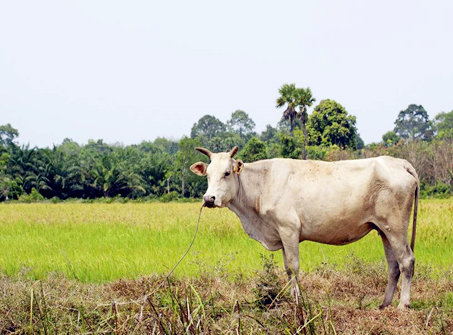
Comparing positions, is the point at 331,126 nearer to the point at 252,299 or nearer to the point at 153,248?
the point at 153,248

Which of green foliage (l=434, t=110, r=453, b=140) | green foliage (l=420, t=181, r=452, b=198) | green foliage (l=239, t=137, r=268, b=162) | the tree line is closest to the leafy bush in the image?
the tree line

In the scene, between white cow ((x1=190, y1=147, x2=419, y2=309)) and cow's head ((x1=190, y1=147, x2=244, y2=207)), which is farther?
white cow ((x1=190, y1=147, x2=419, y2=309))

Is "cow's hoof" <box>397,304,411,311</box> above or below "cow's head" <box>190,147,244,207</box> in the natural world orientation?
below

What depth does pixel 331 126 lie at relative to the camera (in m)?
45.4

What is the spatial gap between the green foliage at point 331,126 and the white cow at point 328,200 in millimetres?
40316

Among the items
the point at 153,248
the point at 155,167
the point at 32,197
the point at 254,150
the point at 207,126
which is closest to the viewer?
the point at 153,248

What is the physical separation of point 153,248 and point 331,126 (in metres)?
37.4

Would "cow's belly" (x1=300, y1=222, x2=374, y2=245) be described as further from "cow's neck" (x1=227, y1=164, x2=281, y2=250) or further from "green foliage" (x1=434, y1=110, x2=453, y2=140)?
"green foliage" (x1=434, y1=110, x2=453, y2=140)

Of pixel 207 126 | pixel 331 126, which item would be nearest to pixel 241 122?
pixel 207 126

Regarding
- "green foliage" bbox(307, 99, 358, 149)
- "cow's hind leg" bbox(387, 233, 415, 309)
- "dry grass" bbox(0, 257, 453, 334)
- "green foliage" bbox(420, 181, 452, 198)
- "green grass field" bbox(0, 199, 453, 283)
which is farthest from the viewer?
"green foliage" bbox(307, 99, 358, 149)

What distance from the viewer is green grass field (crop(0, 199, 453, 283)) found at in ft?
25.7

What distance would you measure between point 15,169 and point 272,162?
35422 millimetres

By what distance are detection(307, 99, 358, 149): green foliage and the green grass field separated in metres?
31.9

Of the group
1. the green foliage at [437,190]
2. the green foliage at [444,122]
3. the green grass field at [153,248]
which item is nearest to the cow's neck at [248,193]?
the green grass field at [153,248]
